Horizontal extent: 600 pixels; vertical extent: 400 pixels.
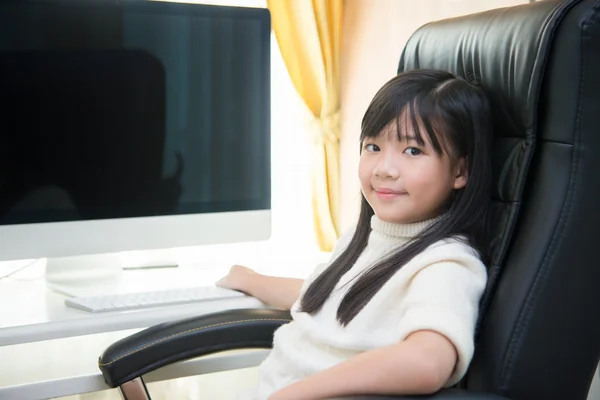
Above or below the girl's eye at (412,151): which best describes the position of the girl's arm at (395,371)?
below

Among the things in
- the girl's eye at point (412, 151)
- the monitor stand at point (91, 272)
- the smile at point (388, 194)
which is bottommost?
the monitor stand at point (91, 272)

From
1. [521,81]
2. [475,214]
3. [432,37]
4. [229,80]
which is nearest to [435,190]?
[475,214]

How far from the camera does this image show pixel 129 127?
166 cm

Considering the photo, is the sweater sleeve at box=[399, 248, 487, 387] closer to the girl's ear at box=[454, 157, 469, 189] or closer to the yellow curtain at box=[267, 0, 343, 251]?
the girl's ear at box=[454, 157, 469, 189]

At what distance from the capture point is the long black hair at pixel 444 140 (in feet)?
4.02

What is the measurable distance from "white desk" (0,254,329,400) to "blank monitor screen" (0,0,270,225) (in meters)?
0.15

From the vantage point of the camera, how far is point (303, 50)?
242 cm

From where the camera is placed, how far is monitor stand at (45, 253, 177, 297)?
5.27 ft

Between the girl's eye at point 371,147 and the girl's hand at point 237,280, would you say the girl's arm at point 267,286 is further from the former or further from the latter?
the girl's eye at point 371,147

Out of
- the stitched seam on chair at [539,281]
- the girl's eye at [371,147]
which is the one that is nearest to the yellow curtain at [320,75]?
the girl's eye at [371,147]

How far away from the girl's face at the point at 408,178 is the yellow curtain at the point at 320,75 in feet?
3.83

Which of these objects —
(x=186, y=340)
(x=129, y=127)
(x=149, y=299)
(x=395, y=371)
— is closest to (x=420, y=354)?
(x=395, y=371)

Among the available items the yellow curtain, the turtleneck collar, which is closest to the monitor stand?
the turtleneck collar

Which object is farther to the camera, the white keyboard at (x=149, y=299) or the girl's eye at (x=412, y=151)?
the white keyboard at (x=149, y=299)
